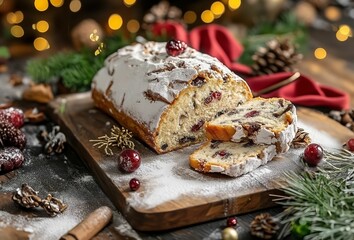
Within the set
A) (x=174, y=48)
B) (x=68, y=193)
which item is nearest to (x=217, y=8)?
(x=174, y=48)

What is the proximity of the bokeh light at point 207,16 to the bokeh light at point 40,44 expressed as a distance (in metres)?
1.31

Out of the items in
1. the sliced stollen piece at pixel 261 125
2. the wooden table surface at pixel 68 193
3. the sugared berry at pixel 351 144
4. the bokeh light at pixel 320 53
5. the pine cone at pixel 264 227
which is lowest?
the bokeh light at pixel 320 53

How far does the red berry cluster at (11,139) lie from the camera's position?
341cm

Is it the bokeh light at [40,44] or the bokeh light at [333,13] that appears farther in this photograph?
the bokeh light at [333,13]

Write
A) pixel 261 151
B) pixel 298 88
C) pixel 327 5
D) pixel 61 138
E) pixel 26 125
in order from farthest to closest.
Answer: pixel 327 5, pixel 298 88, pixel 26 125, pixel 61 138, pixel 261 151

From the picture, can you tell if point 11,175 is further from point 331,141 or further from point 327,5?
point 327,5

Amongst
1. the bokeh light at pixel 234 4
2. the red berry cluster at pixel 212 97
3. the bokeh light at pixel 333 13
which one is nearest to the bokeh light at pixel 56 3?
the bokeh light at pixel 234 4

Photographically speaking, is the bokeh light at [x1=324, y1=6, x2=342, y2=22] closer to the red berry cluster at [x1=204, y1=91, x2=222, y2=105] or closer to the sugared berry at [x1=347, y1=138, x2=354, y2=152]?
the sugared berry at [x1=347, y1=138, x2=354, y2=152]

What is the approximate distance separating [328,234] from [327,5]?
356cm

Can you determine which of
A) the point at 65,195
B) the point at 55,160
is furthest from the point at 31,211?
the point at 55,160

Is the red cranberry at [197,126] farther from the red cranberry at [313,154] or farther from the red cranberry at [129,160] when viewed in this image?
the red cranberry at [313,154]

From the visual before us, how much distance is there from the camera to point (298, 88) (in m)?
4.28

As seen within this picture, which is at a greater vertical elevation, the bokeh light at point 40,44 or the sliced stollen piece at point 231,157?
the sliced stollen piece at point 231,157

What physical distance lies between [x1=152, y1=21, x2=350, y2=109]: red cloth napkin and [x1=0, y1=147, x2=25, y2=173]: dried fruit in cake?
156 cm
